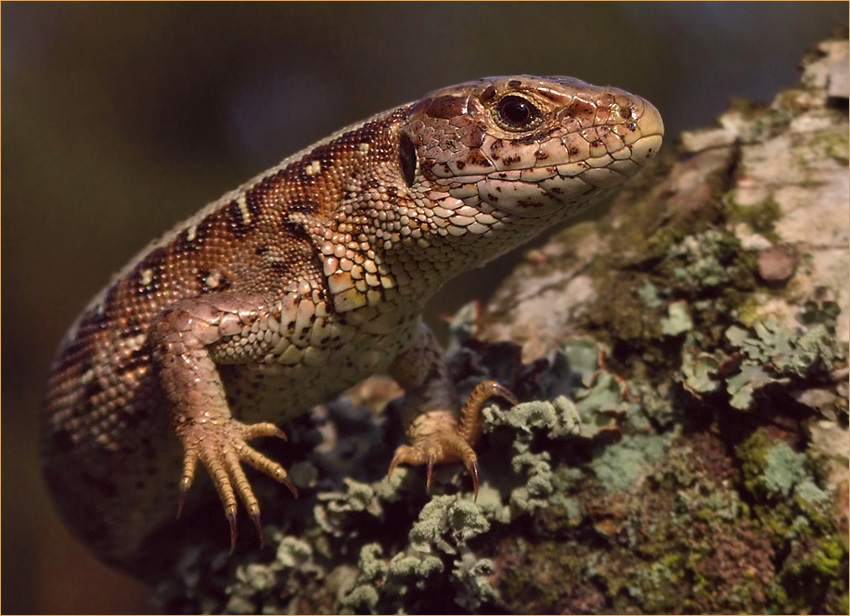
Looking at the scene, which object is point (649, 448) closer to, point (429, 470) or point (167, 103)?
point (429, 470)

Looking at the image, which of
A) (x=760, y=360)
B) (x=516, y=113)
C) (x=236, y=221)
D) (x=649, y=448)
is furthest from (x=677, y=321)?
(x=236, y=221)

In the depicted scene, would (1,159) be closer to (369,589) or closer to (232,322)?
(232,322)

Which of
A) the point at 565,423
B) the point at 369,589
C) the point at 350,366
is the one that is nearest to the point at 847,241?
the point at 565,423

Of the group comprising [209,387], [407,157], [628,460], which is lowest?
[628,460]

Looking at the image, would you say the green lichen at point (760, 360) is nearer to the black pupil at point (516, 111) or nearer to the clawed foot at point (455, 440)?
the clawed foot at point (455, 440)

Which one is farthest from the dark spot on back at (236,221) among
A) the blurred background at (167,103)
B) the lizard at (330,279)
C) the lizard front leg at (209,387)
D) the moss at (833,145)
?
the blurred background at (167,103)
